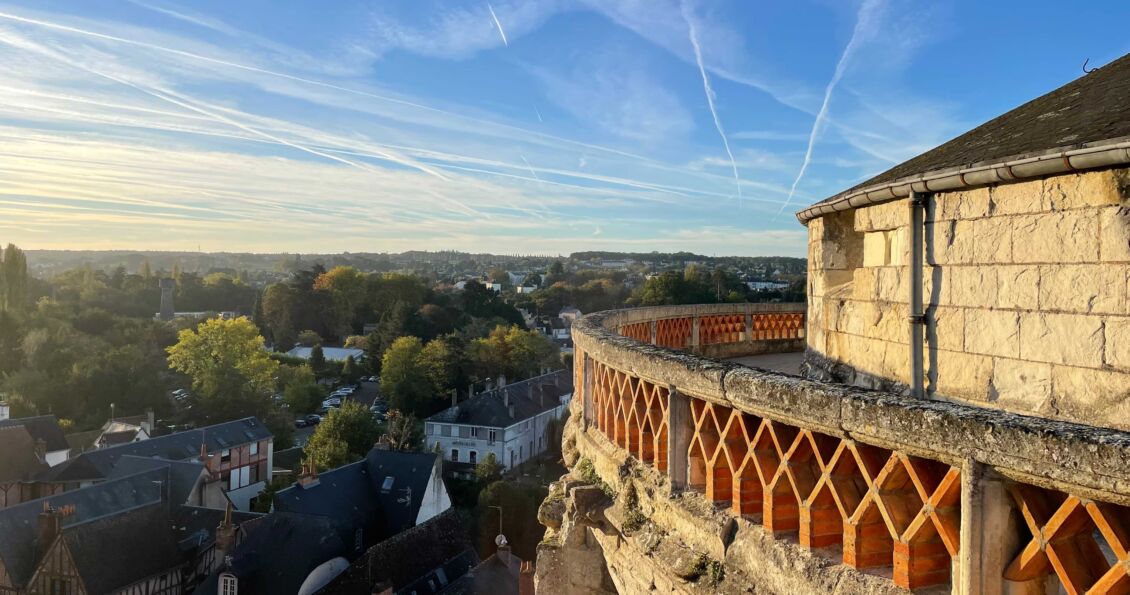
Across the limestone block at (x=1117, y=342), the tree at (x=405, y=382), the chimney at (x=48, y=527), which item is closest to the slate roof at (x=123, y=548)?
the chimney at (x=48, y=527)

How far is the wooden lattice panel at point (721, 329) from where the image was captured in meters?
11.7

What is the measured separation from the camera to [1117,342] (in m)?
4.11

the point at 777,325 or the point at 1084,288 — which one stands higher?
the point at 1084,288

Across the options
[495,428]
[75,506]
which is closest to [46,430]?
[75,506]

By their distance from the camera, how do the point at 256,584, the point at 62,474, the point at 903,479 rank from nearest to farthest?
1. the point at 903,479
2. the point at 256,584
3. the point at 62,474

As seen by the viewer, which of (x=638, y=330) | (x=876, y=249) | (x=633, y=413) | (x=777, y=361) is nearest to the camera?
(x=633, y=413)

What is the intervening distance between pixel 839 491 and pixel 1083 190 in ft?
8.75

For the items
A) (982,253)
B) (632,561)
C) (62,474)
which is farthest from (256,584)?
(982,253)

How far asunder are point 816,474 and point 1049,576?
100cm

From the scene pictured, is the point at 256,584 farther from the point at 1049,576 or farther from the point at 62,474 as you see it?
the point at 1049,576

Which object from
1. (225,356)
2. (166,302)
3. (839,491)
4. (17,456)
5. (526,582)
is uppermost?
(839,491)

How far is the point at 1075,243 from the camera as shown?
4.34 metres

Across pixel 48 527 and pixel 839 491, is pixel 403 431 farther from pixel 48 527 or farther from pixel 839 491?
pixel 839 491

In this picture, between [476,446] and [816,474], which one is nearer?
[816,474]
